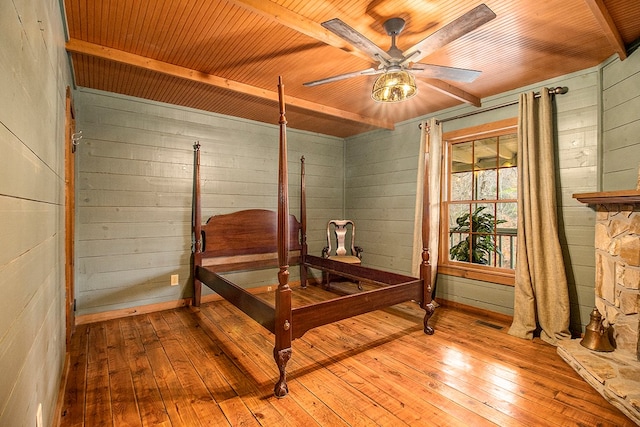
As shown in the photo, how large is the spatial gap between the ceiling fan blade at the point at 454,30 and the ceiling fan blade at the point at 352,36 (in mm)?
192

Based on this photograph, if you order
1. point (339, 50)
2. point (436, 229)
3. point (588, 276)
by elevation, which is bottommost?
point (588, 276)

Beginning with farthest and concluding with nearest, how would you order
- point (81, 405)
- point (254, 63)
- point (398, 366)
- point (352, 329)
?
point (352, 329)
point (254, 63)
point (398, 366)
point (81, 405)

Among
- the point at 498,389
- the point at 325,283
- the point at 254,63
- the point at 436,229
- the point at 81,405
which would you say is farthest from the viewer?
the point at 325,283

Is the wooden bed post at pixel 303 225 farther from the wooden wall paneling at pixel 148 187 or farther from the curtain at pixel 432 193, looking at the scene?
the curtain at pixel 432 193

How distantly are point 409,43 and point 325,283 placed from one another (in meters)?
3.46

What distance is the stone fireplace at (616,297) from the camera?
2.00m

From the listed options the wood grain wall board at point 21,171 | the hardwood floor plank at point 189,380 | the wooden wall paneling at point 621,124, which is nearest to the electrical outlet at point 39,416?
the hardwood floor plank at point 189,380

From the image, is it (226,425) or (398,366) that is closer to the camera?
(226,425)

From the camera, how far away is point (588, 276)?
2.70 m

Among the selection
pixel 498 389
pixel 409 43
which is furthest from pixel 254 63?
pixel 498 389

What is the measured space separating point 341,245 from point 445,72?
2974 millimetres

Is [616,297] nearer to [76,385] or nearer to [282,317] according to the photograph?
[282,317]

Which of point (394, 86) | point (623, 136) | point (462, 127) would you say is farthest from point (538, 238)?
point (394, 86)

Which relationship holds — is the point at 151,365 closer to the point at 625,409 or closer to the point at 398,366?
the point at 398,366
